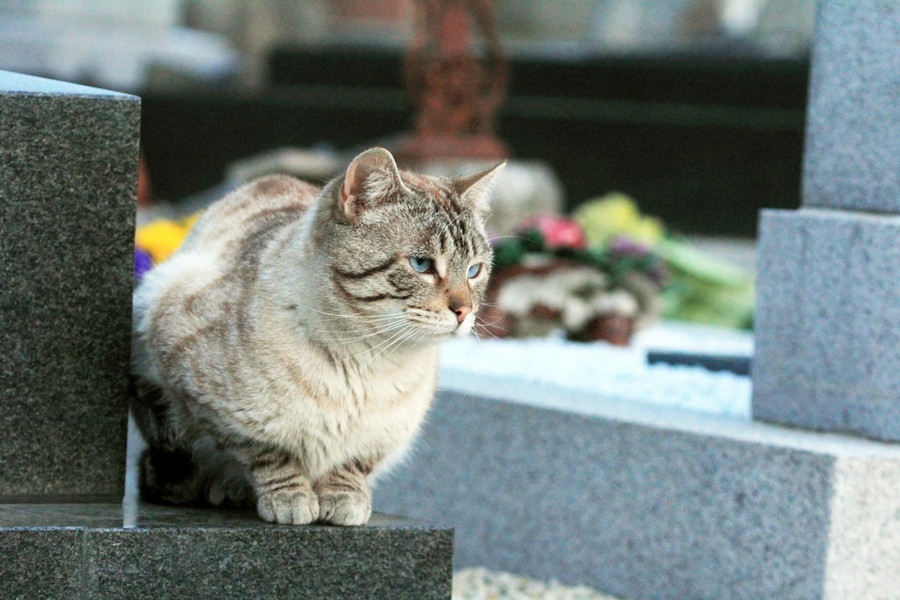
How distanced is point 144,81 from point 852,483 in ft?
39.4

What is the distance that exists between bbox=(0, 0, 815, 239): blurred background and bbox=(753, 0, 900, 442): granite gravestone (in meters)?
6.81

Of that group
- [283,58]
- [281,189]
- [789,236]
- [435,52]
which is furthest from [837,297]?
[283,58]

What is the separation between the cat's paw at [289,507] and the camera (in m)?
3.17

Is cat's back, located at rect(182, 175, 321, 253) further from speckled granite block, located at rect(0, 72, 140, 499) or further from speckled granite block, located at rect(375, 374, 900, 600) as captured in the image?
speckled granite block, located at rect(375, 374, 900, 600)

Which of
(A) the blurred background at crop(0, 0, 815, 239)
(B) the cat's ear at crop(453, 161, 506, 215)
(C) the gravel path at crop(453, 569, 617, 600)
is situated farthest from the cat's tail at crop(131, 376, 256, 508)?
(A) the blurred background at crop(0, 0, 815, 239)

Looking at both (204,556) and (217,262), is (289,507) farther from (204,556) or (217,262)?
(217,262)

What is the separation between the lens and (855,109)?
4137 mm

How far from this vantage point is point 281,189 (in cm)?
392

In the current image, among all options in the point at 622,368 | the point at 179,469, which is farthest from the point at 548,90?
the point at 179,469

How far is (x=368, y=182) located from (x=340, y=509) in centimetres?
74

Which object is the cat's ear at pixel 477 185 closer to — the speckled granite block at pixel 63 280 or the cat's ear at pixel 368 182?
the cat's ear at pixel 368 182

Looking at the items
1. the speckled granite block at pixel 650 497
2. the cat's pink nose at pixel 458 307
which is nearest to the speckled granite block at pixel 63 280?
the cat's pink nose at pixel 458 307

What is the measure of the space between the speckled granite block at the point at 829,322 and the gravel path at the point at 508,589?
2.48ft

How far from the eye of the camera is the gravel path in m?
4.22
